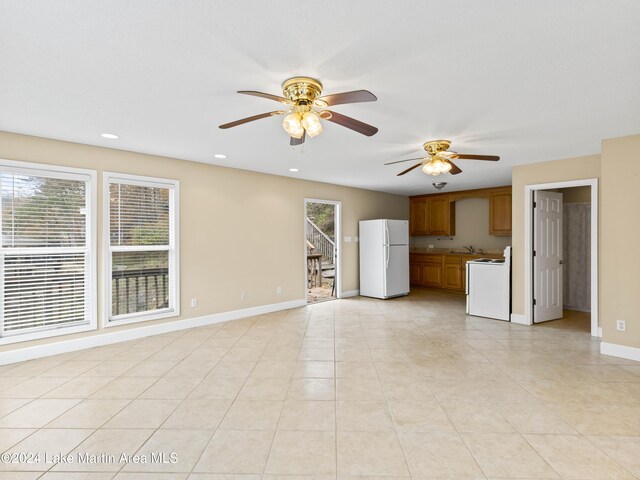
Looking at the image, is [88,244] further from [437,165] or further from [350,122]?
[437,165]

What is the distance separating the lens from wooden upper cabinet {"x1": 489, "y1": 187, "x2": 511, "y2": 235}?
6617mm

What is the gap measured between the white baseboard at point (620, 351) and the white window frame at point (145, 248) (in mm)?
5173

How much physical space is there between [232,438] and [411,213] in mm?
7357

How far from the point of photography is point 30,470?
1780 mm

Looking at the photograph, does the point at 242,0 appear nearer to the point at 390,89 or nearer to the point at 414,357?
the point at 390,89

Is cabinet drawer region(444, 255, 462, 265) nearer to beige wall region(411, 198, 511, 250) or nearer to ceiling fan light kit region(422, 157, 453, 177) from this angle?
beige wall region(411, 198, 511, 250)

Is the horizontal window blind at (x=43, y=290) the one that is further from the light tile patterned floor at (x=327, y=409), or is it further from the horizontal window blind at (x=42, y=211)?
the light tile patterned floor at (x=327, y=409)

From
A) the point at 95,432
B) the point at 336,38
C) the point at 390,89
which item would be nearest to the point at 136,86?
the point at 336,38

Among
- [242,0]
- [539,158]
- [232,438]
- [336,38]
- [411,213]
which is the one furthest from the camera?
[411,213]

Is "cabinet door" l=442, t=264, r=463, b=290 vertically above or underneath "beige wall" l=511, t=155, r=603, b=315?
underneath

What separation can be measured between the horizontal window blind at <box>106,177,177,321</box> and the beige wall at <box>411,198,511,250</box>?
6.43 meters

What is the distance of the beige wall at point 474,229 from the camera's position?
730 centimetres

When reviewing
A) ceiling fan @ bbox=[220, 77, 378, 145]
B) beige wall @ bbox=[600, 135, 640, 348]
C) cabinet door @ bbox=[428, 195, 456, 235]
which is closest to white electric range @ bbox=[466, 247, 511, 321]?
beige wall @ bbox=[600, 135, 640, 348]

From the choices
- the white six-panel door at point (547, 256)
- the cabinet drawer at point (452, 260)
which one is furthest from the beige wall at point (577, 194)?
the cabinet drawer at point (452, 260)
